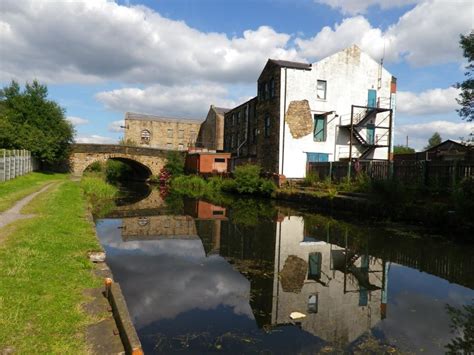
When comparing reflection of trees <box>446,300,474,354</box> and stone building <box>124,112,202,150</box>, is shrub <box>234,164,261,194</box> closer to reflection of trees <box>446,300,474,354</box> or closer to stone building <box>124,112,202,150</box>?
reflection of trees <box>446,300,474,354</box>

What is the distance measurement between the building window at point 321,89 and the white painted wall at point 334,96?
0.26 meters

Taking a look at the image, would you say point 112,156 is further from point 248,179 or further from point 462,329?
point 462,329

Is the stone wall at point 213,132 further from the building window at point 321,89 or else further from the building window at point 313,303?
the building window at point 313,303

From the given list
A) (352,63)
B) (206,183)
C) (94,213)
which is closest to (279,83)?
(352,63)

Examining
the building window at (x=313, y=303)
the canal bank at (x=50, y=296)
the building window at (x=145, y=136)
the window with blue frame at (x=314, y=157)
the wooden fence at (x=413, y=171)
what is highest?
the building window at (x=145, y=136)

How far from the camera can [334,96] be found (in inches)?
1131

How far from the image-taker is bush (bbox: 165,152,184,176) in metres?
45.3

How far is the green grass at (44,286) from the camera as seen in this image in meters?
3.71

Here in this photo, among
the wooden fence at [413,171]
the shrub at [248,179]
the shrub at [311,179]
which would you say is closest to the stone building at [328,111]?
the shrub at [248,179]

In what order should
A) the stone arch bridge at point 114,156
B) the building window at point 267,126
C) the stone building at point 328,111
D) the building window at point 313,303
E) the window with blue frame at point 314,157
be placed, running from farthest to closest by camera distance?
the stone arch bridge at point 114,156, the building window at point 267,126, the window with blue frame at point 314,157, the stone building at point 328,111, the building window at point 313,303

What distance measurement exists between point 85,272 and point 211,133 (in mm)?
50147

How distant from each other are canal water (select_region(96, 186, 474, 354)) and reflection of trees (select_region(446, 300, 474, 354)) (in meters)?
0.08

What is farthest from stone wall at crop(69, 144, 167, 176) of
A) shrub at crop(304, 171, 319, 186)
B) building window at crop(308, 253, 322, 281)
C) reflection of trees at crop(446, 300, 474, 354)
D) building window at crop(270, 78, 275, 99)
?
reflection of trees at crop(446, 300, 474, 354)

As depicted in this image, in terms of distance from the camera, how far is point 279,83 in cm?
2808
